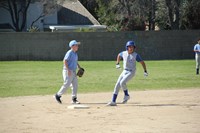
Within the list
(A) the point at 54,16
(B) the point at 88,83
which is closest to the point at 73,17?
(A) the point at 54,16

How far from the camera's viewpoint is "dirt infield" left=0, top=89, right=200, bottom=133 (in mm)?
10078

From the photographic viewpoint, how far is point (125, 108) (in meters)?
13.2

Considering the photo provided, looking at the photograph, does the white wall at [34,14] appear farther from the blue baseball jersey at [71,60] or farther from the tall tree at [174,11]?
the blue baseball jersey at [71,60]

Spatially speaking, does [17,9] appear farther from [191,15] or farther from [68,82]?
[68,82]

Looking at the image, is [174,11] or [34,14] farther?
[34,14]

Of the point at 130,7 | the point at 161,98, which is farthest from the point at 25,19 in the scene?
the point at 161,98

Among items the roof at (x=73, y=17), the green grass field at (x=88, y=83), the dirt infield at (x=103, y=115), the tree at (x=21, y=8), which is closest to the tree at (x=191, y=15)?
the roof at (x=73, y=17)

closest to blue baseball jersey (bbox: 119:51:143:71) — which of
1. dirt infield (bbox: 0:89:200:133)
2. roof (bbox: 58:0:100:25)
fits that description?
dirt infield (bbox: 0:89:200:133)

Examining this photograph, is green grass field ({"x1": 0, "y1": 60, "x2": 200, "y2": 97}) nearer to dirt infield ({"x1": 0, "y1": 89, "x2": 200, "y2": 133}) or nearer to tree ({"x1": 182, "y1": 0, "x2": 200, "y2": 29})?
dirt infield ({"x1": 0, "y1": 89, "x2": 200, "y2": 133})

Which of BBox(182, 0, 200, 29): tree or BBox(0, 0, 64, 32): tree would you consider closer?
BBox(0, 0, 64, 32): tree

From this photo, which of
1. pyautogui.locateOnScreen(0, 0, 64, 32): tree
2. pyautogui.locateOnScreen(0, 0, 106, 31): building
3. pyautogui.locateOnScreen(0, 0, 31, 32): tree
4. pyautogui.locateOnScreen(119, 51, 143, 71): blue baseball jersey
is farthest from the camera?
pyautogui.locateOnScreen(0, 0, 106, 31): building

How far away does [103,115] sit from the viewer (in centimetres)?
1189

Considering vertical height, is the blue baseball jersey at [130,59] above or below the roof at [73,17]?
below

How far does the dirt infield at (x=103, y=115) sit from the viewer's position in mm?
10078
